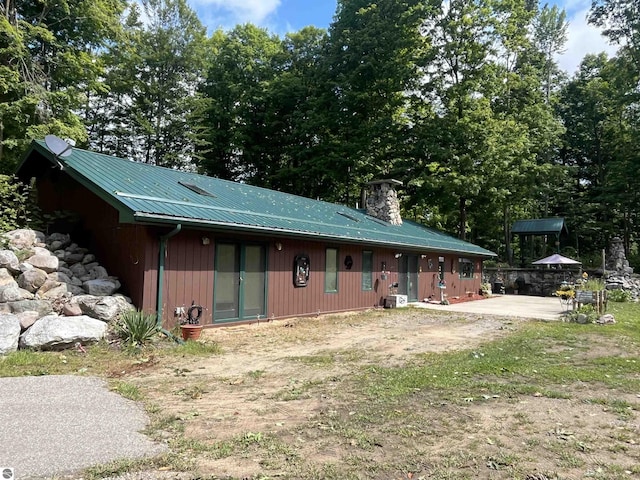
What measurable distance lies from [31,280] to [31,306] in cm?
72

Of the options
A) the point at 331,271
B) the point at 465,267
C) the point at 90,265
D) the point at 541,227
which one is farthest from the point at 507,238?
the point at 90,265

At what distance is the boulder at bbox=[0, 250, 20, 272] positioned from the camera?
23.7ft

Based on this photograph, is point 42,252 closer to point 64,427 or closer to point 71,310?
point 71,310

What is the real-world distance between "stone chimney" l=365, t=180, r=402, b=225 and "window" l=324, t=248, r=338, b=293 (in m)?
6.37

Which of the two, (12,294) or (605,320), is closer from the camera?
(12,294)

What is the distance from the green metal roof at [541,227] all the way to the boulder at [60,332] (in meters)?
24.0

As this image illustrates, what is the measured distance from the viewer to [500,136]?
77.3 feet

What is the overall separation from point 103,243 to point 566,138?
114 feet

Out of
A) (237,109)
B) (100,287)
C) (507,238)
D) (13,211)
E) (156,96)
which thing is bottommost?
(100,287)

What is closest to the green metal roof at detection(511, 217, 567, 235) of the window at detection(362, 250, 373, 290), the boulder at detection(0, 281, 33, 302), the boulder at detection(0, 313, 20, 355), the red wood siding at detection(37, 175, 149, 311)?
the window at detection(362, 250, 373, 290)

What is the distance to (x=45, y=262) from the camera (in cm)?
781

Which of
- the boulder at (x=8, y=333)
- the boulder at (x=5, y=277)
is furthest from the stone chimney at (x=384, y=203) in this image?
the boulder at (x=8, y=333)

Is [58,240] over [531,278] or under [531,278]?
over

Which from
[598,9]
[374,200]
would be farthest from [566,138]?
[374,200]
